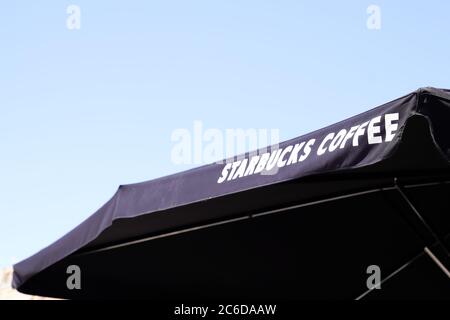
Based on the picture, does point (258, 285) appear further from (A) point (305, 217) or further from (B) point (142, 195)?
(B) point (142, 195)

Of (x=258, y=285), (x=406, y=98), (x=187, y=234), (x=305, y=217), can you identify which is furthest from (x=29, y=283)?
(x=406, y=98)

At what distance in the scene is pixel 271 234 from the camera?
16.6 feet

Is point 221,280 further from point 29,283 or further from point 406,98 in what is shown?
point 406,98

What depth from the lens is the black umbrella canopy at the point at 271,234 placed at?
14.5 ft

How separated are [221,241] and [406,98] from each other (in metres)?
1.81

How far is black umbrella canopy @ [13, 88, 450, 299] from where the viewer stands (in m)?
4.42

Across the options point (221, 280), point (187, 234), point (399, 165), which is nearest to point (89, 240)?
point (187, 234)

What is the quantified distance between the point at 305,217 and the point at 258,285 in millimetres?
615

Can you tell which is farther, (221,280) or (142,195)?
(221,280)
